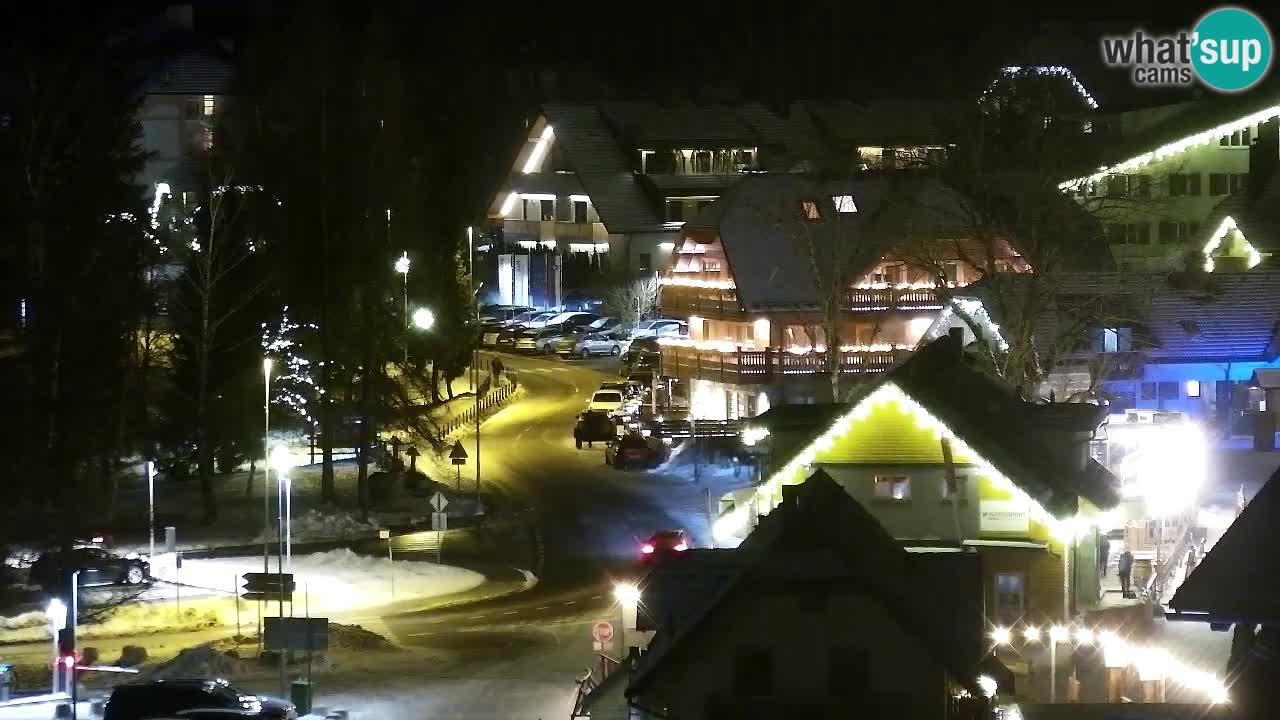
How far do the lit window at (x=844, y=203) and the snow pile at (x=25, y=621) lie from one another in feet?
122

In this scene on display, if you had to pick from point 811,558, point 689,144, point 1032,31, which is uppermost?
point 1032,31

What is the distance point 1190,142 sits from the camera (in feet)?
245

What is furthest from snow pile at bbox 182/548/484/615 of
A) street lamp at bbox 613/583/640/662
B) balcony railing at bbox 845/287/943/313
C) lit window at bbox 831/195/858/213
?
lit window at bbox 831/195/858/213

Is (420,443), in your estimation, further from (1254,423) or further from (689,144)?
(689,144)

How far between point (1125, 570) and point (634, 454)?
84.2ft

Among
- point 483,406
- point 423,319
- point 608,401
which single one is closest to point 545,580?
point 423,319

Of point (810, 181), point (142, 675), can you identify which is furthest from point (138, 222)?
point (810, 181)

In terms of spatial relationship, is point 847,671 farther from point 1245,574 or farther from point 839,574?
point 1245,574

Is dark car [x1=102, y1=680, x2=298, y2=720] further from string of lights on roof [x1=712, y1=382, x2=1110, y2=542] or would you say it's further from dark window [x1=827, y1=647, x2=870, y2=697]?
string of lights on roof [x1=712, y1=382, x2=1110, y2=542]

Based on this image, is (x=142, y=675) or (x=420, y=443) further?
(x=420, y=443)

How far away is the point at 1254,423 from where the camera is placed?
172 feet

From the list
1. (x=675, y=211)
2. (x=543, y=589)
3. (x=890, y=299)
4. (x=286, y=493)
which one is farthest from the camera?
(x=675, y=211)

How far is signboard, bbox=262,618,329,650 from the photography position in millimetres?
26391

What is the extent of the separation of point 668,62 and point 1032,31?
2429 cm
